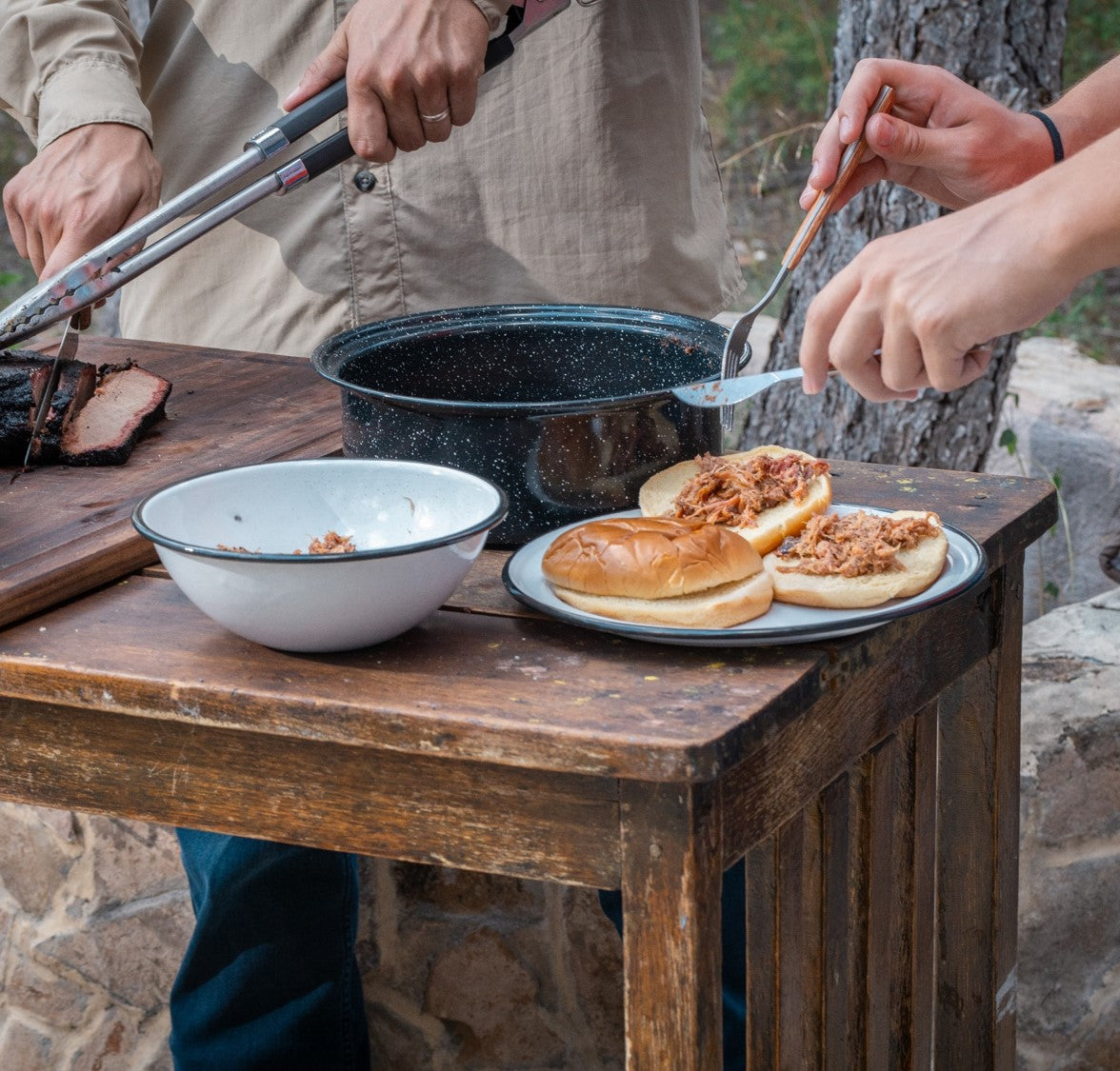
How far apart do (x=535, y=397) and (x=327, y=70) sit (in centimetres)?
54

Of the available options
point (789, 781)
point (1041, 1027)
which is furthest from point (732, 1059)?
point (789, 781)

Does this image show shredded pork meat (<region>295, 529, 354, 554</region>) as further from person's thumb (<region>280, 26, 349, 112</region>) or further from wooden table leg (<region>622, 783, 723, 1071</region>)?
person's thumb (<region>280, 26, 349, 112</region>)

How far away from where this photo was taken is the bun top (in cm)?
125

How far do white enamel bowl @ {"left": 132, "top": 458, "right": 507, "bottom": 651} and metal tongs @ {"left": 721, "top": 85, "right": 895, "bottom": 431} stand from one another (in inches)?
13.2

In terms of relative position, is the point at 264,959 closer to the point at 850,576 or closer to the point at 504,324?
the point at 504,324

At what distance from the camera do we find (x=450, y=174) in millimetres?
2414

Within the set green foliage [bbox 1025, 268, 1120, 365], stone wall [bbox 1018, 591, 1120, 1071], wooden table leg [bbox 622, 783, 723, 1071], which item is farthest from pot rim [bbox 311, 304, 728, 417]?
green foliage [bbox 1025, 268, 1120, 365]

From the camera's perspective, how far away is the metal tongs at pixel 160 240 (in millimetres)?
1733

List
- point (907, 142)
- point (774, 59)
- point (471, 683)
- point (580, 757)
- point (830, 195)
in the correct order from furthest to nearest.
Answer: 1. point (774, 59)
2. point (907, 142)
3. point (830, 195)
4. point (471, 683)
5. point (580, 757)

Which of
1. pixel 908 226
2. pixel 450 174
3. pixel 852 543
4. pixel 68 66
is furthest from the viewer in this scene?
pixel 908 226

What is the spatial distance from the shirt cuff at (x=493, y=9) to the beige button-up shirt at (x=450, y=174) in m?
0.41

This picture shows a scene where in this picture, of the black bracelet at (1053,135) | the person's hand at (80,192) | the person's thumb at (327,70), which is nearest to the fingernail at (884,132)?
the black bracelet at (1053,135)

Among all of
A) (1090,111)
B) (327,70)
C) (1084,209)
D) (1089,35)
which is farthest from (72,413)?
(1089,35)

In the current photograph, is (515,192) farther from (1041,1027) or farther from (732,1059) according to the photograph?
(1041,1027)
